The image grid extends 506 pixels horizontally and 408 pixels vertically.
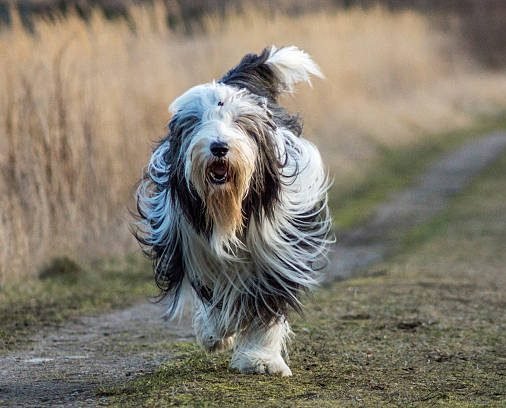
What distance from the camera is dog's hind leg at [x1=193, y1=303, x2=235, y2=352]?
21.4 feet

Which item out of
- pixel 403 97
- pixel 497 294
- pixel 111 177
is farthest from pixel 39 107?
pixel 403 97

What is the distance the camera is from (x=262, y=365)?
6.35 metres

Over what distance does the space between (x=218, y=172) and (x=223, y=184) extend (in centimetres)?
7

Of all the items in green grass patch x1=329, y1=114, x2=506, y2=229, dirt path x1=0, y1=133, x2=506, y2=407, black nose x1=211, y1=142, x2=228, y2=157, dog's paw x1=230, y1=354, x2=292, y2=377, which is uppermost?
black nose x1=211, y1=142, x2=228, y2=157

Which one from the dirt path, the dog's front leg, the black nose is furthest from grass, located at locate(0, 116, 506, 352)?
the black nose

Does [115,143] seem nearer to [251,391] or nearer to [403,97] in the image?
[251,391]

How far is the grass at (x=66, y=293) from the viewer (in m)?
8.59

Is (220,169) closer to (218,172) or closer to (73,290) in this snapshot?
(218,172)

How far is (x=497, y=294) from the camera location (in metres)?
9.77

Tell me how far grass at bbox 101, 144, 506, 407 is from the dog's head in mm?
794

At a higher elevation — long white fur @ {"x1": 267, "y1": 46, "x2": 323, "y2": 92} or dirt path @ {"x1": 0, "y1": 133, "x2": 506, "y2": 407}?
long white fur @ {"x1": 267, "y1": 46, "x2": 323, "y2": 92}

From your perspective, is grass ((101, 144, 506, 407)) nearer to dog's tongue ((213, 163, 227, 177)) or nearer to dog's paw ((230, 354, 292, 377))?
dog's paw ((230, 354, 292, 377))

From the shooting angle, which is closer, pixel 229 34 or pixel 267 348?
pixel 267 348

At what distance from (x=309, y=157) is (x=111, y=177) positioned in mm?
5775
